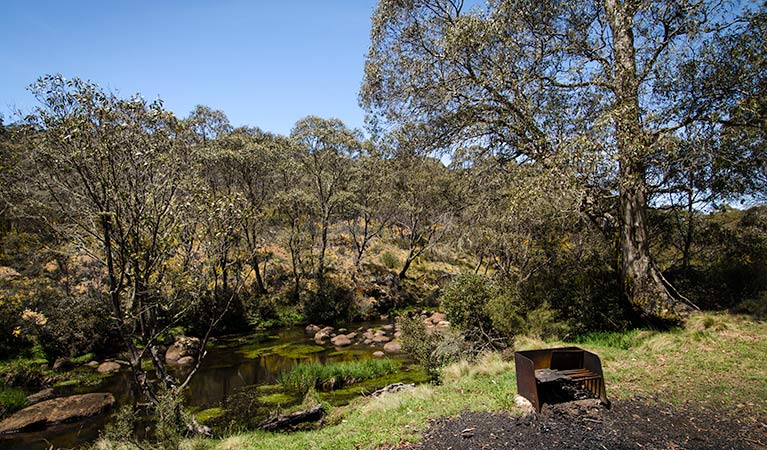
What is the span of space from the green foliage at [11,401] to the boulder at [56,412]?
58 cm

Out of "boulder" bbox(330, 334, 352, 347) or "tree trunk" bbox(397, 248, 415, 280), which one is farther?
"tree trunk" bbox(397, 248, 415, 280)

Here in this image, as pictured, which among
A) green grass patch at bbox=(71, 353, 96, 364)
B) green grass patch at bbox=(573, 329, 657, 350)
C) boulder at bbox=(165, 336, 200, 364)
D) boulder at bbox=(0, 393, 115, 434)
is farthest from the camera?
boulder at bbox=(165, 336, 200, 364)

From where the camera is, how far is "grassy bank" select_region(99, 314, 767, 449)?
670cm

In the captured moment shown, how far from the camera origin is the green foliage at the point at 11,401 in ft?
39.3

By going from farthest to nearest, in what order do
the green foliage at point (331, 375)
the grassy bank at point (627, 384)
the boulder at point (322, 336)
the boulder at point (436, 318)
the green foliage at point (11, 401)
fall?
the boulder at point (436, 318) < the boulder at point (322, 336) < the green foliage at point (331, 375) < the green foliage at point (11, 401) < the grassy bank at point (627, 384)

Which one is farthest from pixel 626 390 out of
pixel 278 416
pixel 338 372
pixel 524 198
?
pixel 338 372

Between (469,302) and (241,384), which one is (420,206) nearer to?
(469,302)

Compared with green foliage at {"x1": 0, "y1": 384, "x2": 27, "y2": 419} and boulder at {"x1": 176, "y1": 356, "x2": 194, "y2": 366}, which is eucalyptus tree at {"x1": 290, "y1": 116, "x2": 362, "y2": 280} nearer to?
boulder at {"x1": 176, "y1": 356, "x2": 194, "y2": 366}

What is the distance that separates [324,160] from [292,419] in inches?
778

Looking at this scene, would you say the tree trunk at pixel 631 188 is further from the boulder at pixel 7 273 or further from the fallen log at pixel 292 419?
the boulder at pixel 7 273

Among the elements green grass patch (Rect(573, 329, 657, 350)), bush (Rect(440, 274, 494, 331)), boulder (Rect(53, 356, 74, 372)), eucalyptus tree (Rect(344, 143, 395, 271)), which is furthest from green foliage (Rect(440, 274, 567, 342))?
boulder (Rect(53, 356, 74, 372))

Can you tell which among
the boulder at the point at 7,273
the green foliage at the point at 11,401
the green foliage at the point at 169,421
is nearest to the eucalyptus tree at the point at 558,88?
the green foliage at the point at 169,421

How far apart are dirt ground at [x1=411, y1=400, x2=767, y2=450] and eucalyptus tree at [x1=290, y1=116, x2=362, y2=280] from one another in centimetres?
2198

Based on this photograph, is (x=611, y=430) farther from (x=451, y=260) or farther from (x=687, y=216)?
(x=451, y=260)
